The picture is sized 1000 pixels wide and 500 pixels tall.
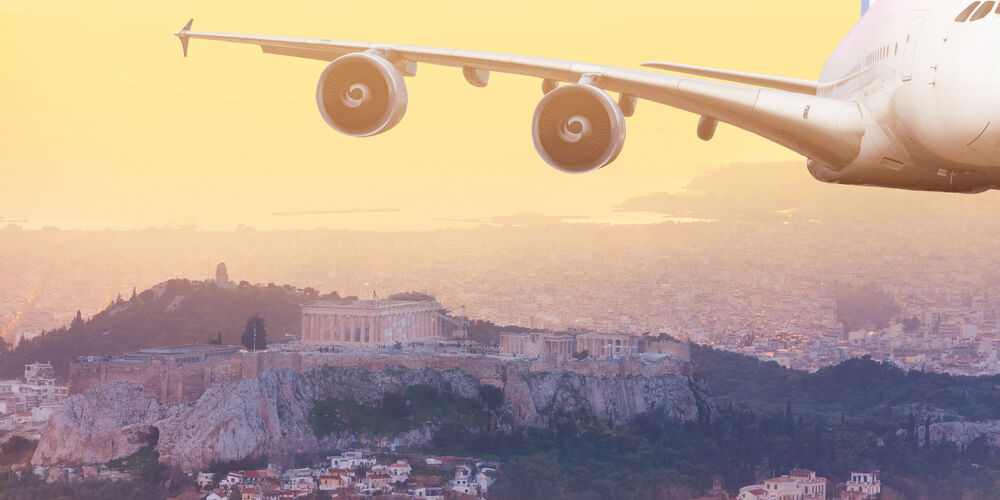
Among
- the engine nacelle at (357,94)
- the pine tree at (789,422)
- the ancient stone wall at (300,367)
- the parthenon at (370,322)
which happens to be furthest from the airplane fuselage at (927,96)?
the parthenon at (370,322)

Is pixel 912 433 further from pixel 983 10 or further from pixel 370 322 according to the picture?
pixel 983 10

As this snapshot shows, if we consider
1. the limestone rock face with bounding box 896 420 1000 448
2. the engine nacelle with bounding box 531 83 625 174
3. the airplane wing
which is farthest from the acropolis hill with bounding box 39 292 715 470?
the engine nacelle with bounding box 531 83 625 174

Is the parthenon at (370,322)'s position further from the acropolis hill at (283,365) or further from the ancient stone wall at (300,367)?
the ancient stone wall at (300,367)

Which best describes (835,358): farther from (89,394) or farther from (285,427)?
(89,394)

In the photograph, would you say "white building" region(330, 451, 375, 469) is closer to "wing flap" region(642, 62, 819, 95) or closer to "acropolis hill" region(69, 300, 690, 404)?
"acropolis hill" region(69, 300, 690, 404)

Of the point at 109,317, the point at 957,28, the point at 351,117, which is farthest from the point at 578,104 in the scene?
the point at 109,317

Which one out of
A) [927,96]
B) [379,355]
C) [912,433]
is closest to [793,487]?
[912,433]
